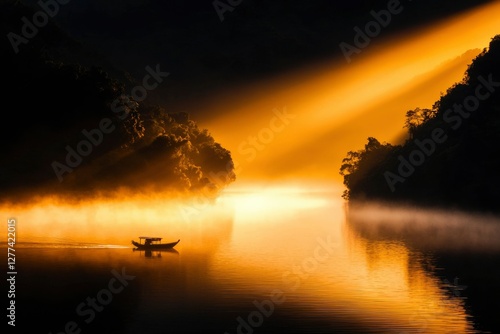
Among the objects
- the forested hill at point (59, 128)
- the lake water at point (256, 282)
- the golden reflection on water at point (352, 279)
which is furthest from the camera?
the forested hill at point (59, 128)

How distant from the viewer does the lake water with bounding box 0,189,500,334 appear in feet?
224

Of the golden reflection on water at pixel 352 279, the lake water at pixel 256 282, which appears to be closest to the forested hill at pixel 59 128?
the lake water at pixel 256 282

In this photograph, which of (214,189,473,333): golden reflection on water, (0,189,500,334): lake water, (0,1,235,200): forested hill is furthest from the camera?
(0,1,235,200): forested hill

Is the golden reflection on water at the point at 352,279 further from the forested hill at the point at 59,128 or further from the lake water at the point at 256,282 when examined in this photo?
the forested hill at the point at 59,128

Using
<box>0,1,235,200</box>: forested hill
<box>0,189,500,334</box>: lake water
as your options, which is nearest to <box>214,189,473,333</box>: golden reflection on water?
<box>0,189,500,334</box>: lake water

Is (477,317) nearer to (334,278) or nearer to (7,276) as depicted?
(334,278)

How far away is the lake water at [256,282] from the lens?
224ft

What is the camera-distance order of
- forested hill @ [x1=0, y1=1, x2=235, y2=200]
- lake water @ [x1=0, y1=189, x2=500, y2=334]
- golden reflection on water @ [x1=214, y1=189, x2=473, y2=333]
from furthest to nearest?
forested hill @ [x1=0, y1=1, x2=235, y2=200]
golden reflection on water @ [x1=214, y1=189, x2=473, y2=333]
lake water @ [x1=0, y1=189, x2=500, y2=334]

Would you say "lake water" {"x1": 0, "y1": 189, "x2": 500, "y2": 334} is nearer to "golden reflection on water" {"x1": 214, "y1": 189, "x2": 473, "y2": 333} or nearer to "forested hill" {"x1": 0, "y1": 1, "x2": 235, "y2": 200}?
"golden reflection on water" {"x1": 214, "y1": 189, "x2": 473, "y2": 333}

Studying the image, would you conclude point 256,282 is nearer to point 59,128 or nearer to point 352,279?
point 352,279

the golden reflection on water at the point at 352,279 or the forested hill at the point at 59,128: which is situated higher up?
the forested hill at the point at 59,128

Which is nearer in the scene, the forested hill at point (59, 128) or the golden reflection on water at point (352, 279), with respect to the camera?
the golden reflection on water at point (352, 279)

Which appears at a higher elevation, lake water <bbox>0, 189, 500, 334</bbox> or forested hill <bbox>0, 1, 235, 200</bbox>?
forested hill <bbox>0, 1, 235, 200</bbox>

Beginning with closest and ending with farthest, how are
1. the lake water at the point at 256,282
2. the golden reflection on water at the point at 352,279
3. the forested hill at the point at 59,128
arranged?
the lake water at the point at 256,282, the golden reflection on water at the point at 352,279, the forested hill at the point at 59,128
